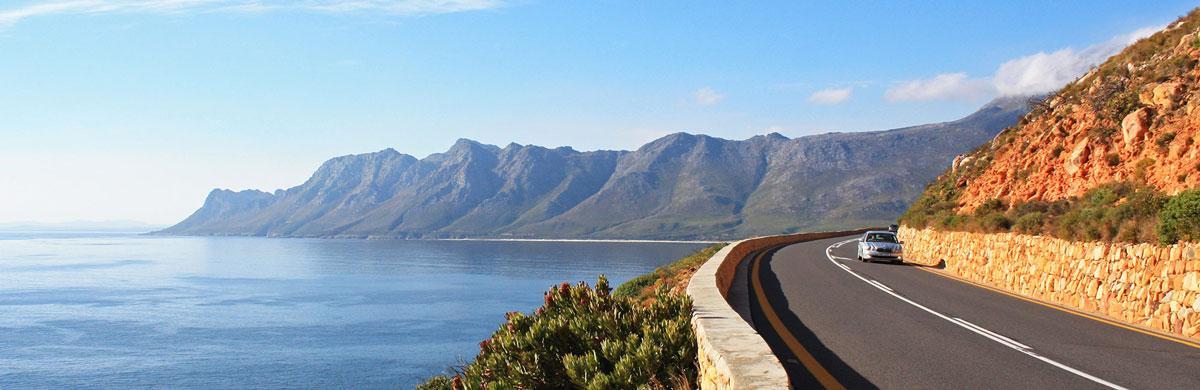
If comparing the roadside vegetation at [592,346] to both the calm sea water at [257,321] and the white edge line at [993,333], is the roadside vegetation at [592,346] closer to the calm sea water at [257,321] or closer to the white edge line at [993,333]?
the white edge line at [993,333]

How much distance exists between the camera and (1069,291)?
15.7 metres

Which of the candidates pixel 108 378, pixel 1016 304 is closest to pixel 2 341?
pixel 108 378

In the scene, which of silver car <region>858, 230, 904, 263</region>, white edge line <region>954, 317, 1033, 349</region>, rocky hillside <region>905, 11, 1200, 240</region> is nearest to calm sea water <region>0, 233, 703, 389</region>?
silver car <region>858, 230, 904, 263</region>

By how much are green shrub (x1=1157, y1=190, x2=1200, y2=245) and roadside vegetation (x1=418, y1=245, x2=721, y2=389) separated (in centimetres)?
794

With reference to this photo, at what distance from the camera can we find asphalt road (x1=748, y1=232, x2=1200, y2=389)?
7934mm

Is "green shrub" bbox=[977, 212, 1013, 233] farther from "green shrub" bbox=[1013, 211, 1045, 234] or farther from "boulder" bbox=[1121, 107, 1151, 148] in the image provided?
"boulder" bbox=[1121, 107, 1151, 148]

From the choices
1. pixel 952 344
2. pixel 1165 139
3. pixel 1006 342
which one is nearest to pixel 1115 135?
pixel 1165 139

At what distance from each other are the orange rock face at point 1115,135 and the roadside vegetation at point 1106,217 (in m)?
0.77

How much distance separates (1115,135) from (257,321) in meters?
83.6

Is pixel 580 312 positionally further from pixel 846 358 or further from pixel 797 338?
pixel 846 358

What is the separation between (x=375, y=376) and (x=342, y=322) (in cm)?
2898

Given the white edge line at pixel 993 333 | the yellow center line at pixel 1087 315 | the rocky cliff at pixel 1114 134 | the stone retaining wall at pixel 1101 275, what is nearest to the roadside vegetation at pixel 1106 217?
the stone retaining wall at pixel 1101 275

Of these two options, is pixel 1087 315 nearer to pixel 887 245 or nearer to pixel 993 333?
pixel 993 333

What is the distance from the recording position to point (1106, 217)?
15.1 meters
